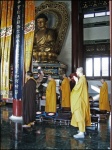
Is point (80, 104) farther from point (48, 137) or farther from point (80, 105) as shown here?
point (48, 137)

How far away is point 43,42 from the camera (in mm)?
10055

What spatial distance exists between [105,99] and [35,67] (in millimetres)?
3658

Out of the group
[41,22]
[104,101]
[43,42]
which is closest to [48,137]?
[104,101]

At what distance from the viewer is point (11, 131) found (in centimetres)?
416

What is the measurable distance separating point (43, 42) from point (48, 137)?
6.81m

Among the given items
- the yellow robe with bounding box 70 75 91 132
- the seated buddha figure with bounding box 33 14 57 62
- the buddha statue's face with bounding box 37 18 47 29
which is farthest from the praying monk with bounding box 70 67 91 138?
the buddha statue's face with bounding box 37 18 47 29

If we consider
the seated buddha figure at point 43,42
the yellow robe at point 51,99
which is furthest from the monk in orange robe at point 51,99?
the seated buddha figure at point 43,42

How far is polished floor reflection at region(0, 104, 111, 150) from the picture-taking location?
3.34 meters

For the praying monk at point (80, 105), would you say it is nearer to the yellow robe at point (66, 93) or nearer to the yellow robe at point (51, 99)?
the yellow robe at point (51, 99)

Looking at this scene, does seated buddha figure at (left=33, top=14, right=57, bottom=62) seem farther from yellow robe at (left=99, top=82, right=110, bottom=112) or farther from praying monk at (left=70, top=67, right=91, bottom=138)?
praying monk at (left=70, top=67, right=91, bottom=138)

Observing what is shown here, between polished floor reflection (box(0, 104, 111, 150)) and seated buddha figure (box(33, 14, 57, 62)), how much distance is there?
4998mm

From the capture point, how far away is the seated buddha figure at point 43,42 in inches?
376

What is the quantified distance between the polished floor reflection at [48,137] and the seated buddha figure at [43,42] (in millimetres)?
4998

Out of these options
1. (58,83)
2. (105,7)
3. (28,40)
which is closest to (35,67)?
(58,83)
